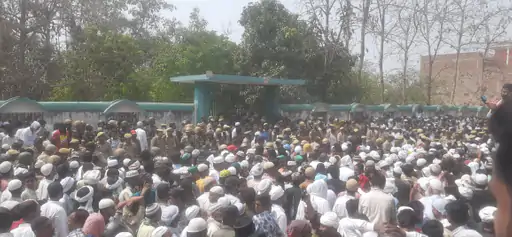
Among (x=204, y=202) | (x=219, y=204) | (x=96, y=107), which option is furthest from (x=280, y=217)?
(x=96, y=107)

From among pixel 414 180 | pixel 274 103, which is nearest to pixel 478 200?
pixel 414 180

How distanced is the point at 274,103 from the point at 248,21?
265 inches

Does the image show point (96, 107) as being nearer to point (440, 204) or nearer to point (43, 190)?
point (43, 190)

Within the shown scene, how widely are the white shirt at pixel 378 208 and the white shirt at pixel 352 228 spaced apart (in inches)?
15.1

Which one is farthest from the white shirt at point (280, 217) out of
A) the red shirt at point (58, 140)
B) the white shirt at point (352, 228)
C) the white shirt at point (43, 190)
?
the red shirt at point (58, 140)

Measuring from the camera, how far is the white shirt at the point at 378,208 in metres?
5.01

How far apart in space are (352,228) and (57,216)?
3.05 meters

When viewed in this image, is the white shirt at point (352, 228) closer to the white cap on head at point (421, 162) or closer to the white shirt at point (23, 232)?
the white shirt at point (23, 232)

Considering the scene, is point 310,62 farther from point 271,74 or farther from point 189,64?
point 189,64

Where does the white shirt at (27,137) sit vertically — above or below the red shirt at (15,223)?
above

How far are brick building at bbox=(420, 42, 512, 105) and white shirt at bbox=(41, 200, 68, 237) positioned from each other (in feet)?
129

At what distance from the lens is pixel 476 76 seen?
148 ft

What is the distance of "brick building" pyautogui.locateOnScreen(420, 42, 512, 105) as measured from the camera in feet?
136

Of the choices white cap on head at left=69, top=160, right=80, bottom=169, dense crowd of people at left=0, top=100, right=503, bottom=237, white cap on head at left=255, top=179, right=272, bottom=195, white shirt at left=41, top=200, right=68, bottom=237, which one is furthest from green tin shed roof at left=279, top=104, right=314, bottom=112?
white shirt at left=41, top=200, right=68, bottom=237
